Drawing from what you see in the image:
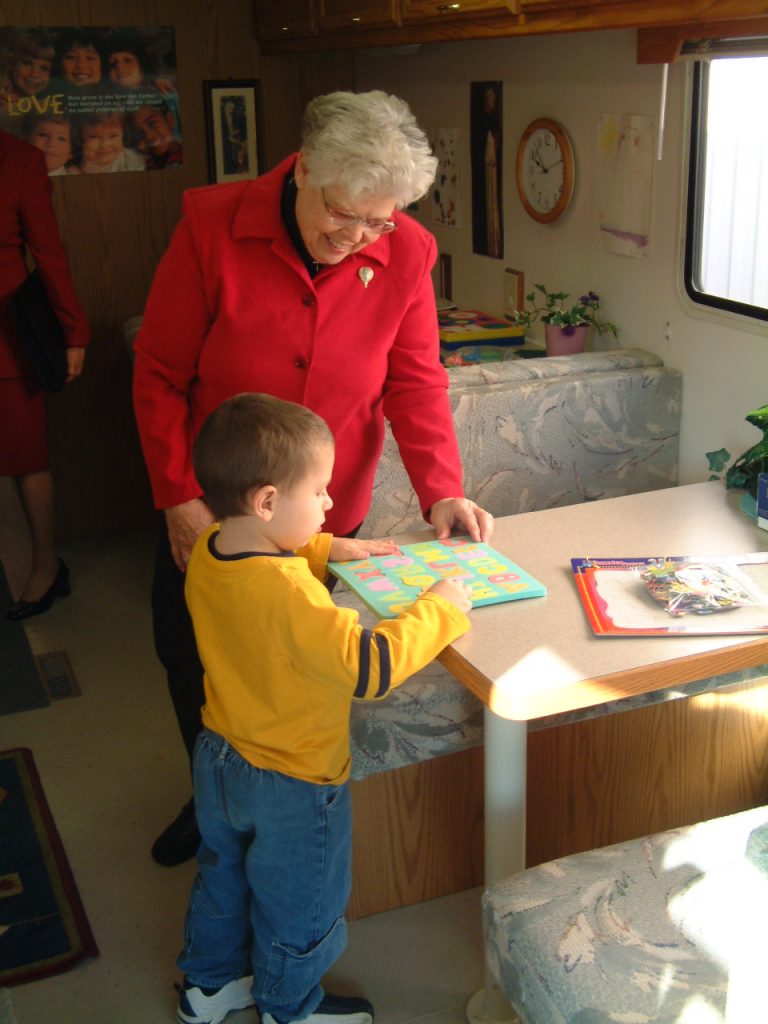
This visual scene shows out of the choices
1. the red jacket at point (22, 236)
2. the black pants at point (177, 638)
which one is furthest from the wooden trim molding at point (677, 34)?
the red jacket at point (22, 236)

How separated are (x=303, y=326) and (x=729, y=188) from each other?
1.23m

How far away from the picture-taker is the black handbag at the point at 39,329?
3396mm

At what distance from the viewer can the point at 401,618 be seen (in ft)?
5.14

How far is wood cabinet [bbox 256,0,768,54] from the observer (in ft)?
6.48

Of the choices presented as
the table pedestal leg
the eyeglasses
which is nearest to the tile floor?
the table pedestal leg

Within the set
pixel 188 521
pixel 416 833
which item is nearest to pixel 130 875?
pixel 416 833

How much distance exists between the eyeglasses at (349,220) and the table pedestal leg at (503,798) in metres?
0.78

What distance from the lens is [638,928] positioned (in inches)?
58.3

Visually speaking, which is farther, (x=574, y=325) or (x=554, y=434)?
(x=574, y=325)

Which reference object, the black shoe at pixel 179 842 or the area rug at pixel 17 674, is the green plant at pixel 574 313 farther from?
the area rug at pixel 17 674

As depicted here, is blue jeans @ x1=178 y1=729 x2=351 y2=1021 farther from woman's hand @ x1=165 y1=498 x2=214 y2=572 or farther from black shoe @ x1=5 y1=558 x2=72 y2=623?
black shoe @ x1=5 y1=558 x2=72 y2=623

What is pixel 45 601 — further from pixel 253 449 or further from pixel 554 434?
pixel 253 449

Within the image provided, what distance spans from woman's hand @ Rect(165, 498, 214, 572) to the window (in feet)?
4.43

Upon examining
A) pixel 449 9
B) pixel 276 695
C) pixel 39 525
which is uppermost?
pixel 449 9
